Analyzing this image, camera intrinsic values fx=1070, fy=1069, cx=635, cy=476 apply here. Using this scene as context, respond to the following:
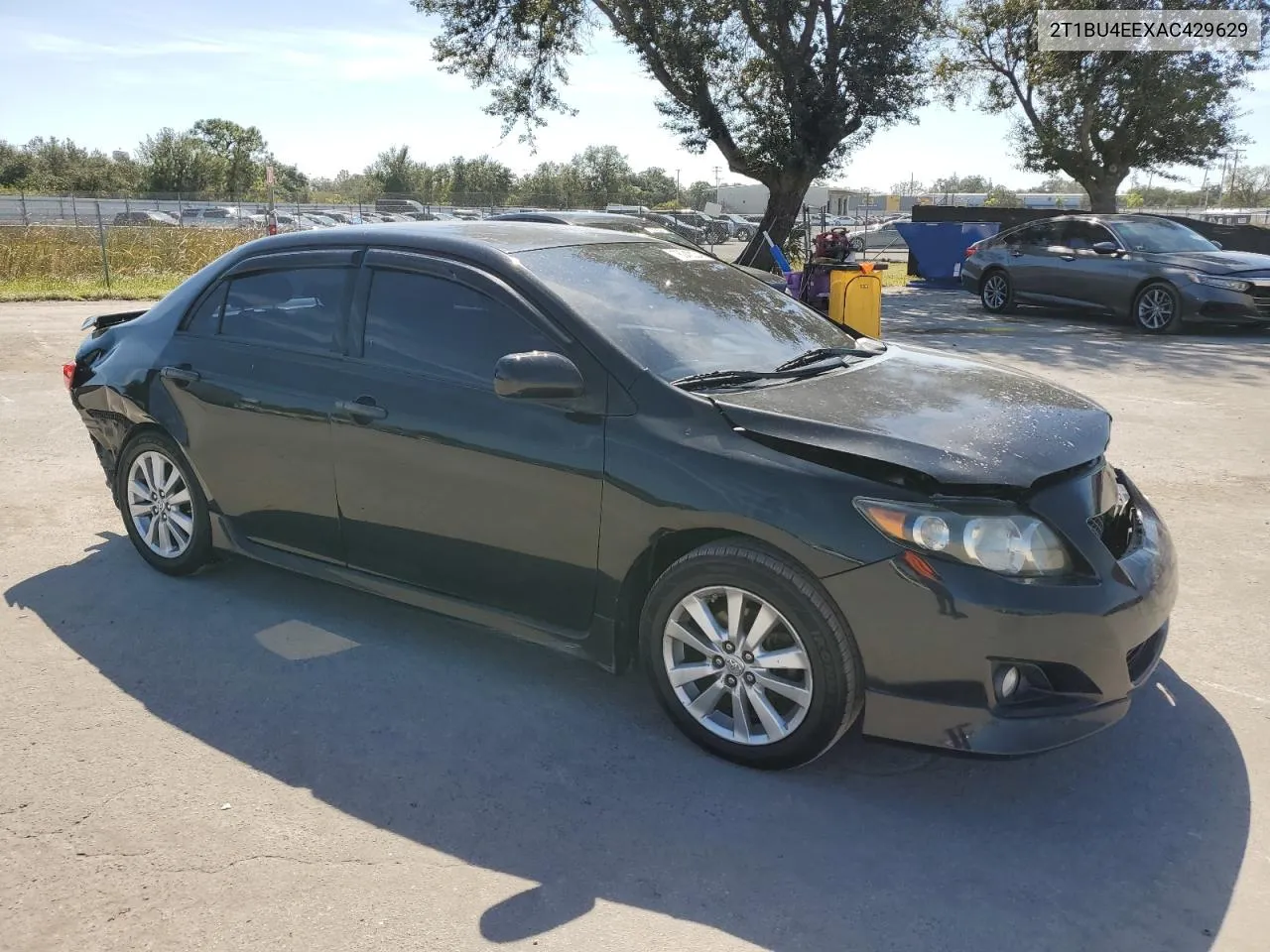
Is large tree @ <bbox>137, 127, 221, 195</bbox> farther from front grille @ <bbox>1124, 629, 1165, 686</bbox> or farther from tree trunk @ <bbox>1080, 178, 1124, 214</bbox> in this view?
front grille @ <bbox>1124, 629, 1165, 686</bbox>

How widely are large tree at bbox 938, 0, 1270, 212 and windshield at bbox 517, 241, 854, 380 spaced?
2619 centimetres

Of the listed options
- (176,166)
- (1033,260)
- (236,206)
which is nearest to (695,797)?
(1033,260)

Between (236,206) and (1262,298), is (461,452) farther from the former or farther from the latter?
(236,206)

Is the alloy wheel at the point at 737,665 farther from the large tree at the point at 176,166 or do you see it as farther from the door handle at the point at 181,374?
the large tree at the point at 176,166

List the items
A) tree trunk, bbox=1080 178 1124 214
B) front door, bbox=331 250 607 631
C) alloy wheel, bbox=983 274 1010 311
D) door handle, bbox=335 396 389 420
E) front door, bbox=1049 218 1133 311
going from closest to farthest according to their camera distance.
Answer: front door, bbox=331 250 607 631
door handle, bbox=335 396 389 420
front door, bbox=1049 218 1133 311
alloy wheel, bbox=983 274 1010 311
tree trunk, bbox=1080 178 1124 214

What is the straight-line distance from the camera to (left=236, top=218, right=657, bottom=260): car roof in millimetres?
4051

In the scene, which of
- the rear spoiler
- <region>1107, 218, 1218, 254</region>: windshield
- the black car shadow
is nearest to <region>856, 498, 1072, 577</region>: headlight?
the black car shadow

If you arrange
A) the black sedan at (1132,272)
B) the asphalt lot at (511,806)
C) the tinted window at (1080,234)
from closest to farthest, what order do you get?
the asphalt lot at (511,806) → the black sedan at (1132,272) → the tinted window at (1080,234)

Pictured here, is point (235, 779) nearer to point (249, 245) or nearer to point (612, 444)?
point (612, 444)

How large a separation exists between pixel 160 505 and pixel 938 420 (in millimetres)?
3564

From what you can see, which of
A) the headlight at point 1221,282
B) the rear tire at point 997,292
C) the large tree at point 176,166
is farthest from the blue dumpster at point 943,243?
the large tree at point 176,166

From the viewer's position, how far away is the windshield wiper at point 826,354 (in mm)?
4016

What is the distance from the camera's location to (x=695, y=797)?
126 inches

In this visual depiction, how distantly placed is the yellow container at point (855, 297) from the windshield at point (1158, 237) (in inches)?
187
